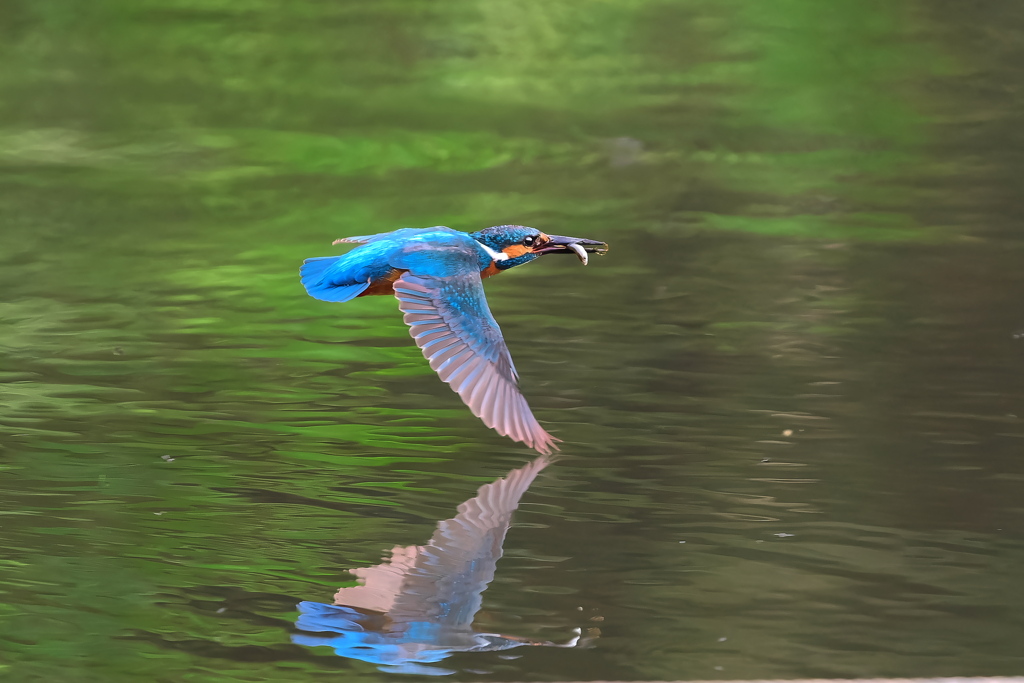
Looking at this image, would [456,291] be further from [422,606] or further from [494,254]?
[422,606]

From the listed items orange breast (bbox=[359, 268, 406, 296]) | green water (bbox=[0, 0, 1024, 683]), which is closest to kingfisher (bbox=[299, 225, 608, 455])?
orange breast (bbox=[359, 268, 406, 296])

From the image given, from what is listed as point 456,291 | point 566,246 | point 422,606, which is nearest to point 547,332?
point 566,246

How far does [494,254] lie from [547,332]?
1.34 m

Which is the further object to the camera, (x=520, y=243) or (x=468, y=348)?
(x=520, y=243)

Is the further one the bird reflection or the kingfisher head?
the kingfisher head

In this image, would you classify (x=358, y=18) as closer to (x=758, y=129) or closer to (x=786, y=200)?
(x=758, y=129)

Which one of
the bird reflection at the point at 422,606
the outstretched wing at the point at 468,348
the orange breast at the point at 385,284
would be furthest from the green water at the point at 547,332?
the orange breast at the point at 385,284

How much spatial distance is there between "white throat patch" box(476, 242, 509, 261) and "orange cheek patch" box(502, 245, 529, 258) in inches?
0.6

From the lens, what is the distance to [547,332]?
6211 mm

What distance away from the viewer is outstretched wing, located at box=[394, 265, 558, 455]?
14.0ft

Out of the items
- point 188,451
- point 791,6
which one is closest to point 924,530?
point 188,451

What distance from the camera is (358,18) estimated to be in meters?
11.8

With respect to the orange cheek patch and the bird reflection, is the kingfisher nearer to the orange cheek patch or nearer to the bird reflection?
the orange cheek patch

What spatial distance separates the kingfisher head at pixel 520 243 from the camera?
494 centimetres
